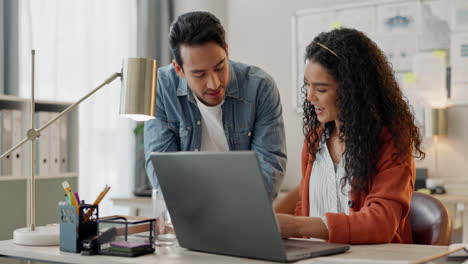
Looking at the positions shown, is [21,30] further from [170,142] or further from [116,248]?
[116,248]

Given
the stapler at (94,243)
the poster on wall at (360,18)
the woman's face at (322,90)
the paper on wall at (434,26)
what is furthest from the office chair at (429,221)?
the poster on wall at (360,18)

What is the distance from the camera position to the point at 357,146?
154cm

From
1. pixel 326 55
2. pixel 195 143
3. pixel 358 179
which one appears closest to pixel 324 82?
pixel 326 55

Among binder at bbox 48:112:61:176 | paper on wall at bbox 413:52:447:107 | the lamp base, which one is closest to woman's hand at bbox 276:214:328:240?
the lamp base

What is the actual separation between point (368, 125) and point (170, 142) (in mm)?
643

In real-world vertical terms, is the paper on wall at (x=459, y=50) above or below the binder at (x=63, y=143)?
above

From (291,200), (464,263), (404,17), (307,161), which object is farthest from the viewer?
(404,17)

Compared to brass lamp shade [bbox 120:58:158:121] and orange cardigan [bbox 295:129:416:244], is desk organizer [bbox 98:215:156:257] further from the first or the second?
orange cardigan [bbox 295:129:416:244]

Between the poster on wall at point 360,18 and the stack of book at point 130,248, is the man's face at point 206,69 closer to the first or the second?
the stack of book at point 130,248

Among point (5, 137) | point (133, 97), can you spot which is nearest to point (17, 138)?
point (5, 137)

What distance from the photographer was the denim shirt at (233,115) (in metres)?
1.92

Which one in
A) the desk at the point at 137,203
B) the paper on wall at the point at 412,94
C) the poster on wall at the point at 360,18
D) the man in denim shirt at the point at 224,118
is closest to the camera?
the man in denim shirt at the point at 224,118

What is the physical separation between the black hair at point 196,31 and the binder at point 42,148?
1.20 m

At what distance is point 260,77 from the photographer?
1.97 m
